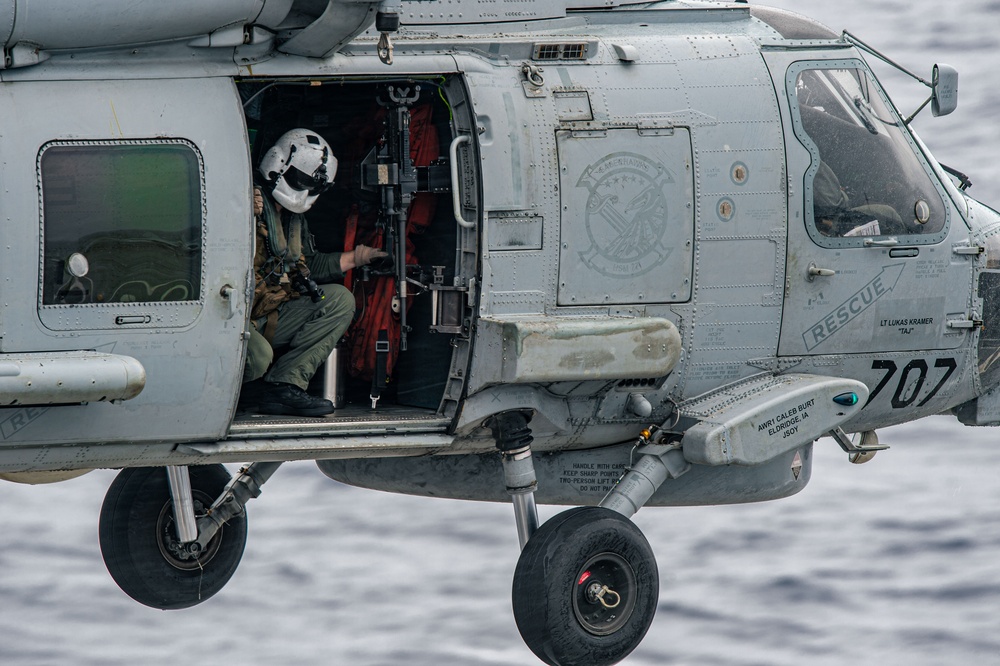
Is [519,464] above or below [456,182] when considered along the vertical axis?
below

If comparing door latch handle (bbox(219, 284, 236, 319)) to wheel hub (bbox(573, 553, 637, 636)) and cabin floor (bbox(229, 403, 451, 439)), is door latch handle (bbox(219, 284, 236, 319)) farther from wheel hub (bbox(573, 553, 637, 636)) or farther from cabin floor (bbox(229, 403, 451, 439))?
wheel hub (bbox(573, 553, 637, 636))

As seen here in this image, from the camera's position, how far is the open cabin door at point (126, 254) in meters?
7.30

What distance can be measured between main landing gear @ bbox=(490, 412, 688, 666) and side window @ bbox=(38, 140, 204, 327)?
188 centimetres

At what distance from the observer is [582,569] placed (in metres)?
8.27

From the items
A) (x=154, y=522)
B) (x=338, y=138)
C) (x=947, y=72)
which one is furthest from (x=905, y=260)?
(x=154, y=522)

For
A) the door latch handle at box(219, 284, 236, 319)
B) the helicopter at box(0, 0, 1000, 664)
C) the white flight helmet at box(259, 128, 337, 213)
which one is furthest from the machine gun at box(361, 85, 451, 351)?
the door latch handle at box(219, 284, 236, 319)

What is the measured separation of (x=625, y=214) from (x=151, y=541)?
11.6 ft

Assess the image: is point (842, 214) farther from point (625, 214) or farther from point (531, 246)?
point (531, 246)

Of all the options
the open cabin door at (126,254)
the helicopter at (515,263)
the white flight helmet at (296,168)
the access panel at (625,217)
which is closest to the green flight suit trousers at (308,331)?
the helicopter at (515,263)

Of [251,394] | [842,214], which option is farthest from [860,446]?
[251,394]

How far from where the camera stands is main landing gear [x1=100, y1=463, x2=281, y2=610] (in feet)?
32.3

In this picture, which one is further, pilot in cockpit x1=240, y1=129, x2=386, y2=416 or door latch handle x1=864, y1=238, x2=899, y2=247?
door latch handle x1=864, y1=238, x2=899, y2=247

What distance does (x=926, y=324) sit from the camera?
30.3 feet

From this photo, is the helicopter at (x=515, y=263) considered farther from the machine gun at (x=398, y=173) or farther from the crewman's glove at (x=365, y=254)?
the crewman's glove at (x=365, y=254)
